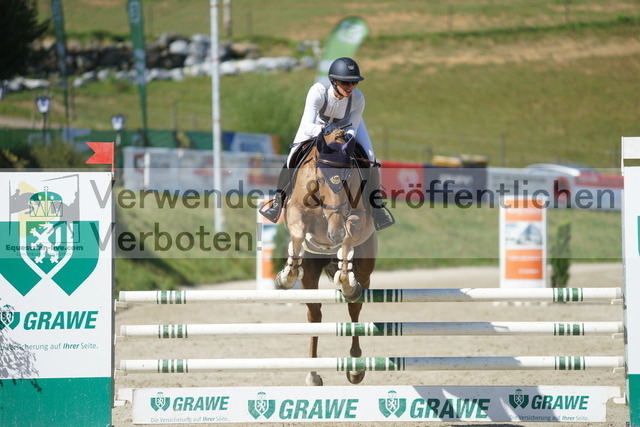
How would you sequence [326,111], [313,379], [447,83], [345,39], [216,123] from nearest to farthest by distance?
[326,111], [313,379], [216,123], [345,39], [447,83]

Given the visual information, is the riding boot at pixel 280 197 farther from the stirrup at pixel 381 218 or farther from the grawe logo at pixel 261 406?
the grawe logo at pixel 261 406

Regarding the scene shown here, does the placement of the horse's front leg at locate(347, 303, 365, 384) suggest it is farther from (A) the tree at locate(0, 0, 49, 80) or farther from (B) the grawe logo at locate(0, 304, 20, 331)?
(A) the tree at locate(0, 0, 49, 80)

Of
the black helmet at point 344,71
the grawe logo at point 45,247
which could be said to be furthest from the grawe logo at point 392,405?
the black helmet at point 344,71

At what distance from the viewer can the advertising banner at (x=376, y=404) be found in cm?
515

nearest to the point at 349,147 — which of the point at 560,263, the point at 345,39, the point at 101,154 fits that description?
the point at 101,154

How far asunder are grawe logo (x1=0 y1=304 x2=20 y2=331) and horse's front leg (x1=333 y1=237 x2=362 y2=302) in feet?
6.57

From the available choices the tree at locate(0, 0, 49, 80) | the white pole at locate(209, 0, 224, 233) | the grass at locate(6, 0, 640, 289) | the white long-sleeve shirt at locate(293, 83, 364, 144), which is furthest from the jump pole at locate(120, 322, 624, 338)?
the grass at locate(6, 0, 640, 289)

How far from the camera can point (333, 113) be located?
6.03m

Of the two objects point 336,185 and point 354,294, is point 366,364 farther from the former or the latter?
point 336,185

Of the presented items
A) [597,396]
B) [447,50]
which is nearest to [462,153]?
[447,50]

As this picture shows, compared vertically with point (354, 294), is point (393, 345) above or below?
below

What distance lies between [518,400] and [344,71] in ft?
8.25

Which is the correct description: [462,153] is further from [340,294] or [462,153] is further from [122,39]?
[340,294]

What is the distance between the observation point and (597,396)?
5234mm
